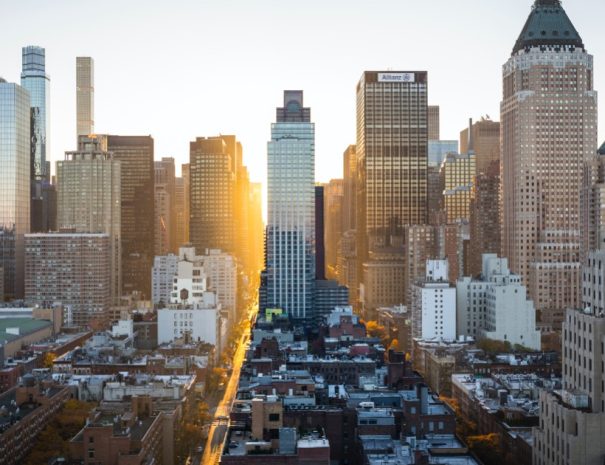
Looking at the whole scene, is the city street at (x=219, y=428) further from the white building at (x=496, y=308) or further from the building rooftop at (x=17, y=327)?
the white building at (x=496, y=308)

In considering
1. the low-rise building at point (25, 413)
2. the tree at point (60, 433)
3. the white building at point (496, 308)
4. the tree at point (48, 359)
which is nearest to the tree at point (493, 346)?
the white building at point (496, 308)

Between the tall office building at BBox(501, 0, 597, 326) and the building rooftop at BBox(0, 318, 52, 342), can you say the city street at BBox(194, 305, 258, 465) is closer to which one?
the building rooftop at BBox(0, 318, 52, 342)

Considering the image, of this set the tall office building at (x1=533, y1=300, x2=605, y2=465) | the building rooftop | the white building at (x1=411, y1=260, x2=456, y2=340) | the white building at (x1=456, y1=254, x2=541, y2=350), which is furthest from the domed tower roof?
the tall office building at (x1=533, y1=300, x2=605, y2=465)

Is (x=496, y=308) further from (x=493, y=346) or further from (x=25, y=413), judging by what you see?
(x=25, y=413)

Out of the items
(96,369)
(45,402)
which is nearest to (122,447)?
(45,402)

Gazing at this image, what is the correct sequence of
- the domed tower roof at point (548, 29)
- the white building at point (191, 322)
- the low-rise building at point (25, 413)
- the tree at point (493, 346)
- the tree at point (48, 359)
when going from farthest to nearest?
1. the domed tower roof at point (548, 29)
2. the white building at point (191, 322)
3. the tree at point (493, 346)
4. the tree at point (48, 359)
5. the low-rise building at point (25, 413)

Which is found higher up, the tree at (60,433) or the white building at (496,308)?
the white building at (496,308)
